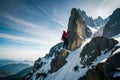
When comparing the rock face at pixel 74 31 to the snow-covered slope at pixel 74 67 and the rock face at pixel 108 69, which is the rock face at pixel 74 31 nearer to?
the snow-covered slope at pixel 74 67

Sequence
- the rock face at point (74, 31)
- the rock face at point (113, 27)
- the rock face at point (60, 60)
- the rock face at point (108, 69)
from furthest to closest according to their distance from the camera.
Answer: the rock face at point (113, 27), the rock face at point (74, 31), the rock face at point (60, 60), the rock face at point (108, 69)

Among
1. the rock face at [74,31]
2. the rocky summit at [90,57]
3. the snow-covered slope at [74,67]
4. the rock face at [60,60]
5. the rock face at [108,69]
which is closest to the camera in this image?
the rock face at [108,69]

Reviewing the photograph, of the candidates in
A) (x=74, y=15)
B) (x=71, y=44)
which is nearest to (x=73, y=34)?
(x=71, y=44)

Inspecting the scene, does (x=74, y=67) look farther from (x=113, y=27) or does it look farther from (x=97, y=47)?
(x=113, y=27)

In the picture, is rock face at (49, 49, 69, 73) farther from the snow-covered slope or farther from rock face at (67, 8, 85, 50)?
rock face at (67, 8, 85, 50)

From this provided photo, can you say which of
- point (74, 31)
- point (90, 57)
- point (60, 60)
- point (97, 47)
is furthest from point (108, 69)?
point (74, 31)

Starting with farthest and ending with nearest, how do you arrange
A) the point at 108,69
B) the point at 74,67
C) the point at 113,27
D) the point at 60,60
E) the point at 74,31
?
the point at 113,27
the point at 74,31
the point at 60,60
the point at 74,67
the point at 108,69

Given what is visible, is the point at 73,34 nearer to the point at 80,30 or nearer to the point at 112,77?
the point at 80,30

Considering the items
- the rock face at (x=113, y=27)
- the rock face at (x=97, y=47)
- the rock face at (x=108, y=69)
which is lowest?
the rock face at (x=108, y=69)

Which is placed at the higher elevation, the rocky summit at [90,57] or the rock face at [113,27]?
the rock face at [113,27]

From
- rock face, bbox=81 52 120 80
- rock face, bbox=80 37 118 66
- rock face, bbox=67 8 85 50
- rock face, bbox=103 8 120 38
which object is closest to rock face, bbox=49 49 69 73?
rock face, bbox=67 8 85 50

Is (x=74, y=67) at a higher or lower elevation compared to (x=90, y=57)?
lower

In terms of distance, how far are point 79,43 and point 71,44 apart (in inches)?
273

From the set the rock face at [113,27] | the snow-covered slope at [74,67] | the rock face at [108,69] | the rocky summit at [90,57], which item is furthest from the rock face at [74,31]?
the rock face at [108,69]
